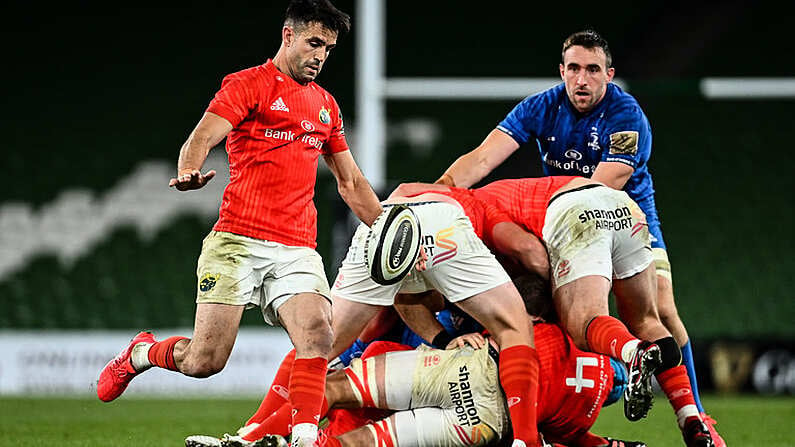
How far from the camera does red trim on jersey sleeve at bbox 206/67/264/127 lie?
14.7ft

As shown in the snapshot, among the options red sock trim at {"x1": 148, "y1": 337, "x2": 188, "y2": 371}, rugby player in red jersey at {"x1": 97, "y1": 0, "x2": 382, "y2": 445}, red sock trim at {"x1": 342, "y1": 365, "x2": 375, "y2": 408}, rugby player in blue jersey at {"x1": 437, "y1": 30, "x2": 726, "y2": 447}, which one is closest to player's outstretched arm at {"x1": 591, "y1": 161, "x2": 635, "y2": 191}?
rugby player in blue jersey at {"x1": 437, "y1": 30, "x2": 726, "y2": 447}

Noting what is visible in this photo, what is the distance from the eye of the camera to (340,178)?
5066mm

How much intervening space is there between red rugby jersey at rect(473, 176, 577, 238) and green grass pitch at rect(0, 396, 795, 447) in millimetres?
1417

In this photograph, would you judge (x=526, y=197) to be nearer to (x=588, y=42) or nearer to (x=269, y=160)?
(x=588, y=42)

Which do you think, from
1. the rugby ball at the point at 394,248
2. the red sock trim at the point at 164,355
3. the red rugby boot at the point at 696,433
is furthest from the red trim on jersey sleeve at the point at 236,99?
the red rugby boot at the point at 696,433

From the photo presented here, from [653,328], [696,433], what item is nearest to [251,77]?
[653,328]

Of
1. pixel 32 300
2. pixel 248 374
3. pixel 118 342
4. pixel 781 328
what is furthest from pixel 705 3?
pixel 32 300

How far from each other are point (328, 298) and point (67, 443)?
64.7 inches

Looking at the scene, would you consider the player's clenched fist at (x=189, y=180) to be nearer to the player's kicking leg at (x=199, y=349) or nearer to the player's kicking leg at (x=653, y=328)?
the player's kicking leg at (x=199, y=349)

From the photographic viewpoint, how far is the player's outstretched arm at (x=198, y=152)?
4.07m

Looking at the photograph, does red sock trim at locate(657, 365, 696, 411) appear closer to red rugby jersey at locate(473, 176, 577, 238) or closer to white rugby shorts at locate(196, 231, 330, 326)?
red rugby jersey at locate(473, 176, 577, 238)

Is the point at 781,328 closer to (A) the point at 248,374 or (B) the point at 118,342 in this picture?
(A) the point at 248,374

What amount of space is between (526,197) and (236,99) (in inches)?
57.5

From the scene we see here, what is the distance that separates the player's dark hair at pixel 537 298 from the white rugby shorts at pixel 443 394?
576mm
